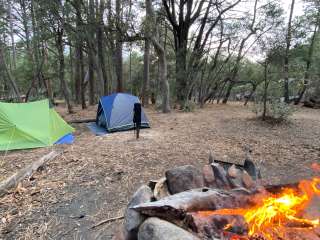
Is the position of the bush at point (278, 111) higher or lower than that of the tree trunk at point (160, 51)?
lower

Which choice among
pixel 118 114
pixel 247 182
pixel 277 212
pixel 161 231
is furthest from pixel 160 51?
pixel 161 231

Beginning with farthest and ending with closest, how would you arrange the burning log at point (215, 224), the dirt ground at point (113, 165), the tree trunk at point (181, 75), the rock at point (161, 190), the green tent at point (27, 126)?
the tree trunk at point (181, 75) → the green tent at point (27, 126) → the dirt ground at point (113, 165) → the rock at point (161, 190) → the burning log at point (215, 224)

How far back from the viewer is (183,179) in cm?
293

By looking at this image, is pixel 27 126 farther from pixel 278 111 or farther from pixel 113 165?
pixel 278 111

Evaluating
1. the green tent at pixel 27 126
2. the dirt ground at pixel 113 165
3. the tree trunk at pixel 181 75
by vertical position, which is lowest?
the dirt ground at pixel 113 165

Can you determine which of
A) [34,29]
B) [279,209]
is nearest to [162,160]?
[279,209]

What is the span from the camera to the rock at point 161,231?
1.86 metres

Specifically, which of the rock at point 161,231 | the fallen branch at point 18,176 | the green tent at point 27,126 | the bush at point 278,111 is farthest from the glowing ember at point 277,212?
the bush at point 278,111

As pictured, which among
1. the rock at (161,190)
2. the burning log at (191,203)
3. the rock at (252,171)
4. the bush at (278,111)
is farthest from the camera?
the bush at (278,111)

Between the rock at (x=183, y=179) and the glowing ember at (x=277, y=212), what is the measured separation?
0.62 m

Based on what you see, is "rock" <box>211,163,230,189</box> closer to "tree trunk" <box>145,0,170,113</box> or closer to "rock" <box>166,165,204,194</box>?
"rock" <box>166,165,204,194</box>

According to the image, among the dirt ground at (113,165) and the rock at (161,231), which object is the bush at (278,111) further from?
the rock at (161,231)

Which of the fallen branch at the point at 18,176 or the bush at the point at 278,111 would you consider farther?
the bush at the point at 278,111

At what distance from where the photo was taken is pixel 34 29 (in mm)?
13047
